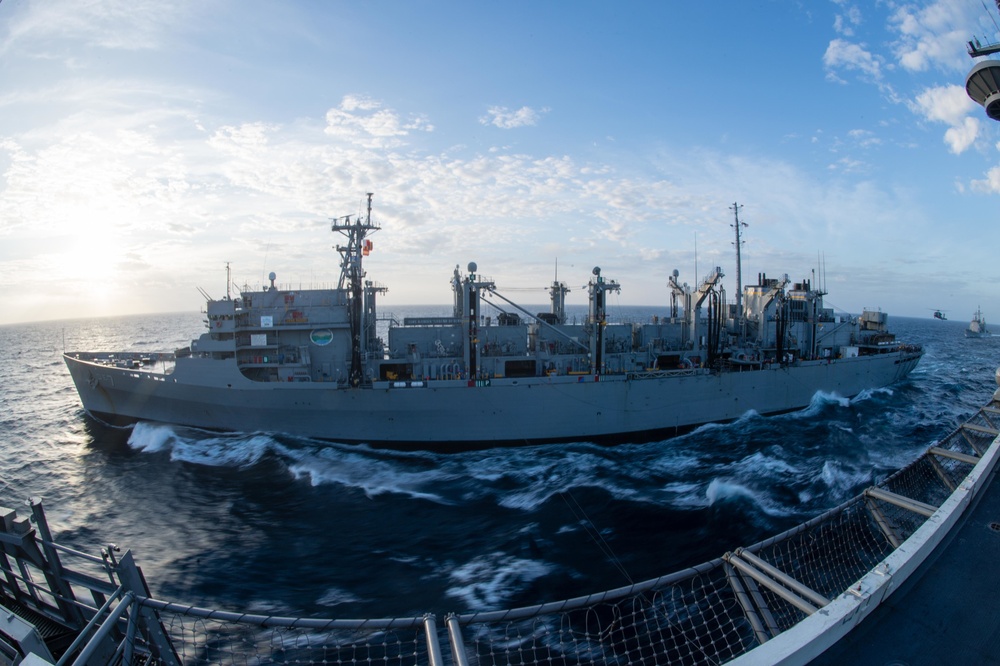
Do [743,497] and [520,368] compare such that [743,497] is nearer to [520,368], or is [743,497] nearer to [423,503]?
[423,503]

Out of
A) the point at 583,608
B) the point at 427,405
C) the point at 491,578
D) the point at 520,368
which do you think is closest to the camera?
the point at 583,608

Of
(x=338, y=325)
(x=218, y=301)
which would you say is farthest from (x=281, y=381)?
(x=218, y=301)

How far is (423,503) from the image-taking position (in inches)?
653

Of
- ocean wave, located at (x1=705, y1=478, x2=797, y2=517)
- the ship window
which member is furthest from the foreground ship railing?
the ship window

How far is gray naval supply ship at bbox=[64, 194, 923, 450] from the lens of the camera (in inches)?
846

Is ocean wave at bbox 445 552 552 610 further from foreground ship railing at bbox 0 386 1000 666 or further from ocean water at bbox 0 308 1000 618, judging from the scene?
foreground ship railing at bbox 0 386 1000 666

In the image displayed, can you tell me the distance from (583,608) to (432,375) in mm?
18862

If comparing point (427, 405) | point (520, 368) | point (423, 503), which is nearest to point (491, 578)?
point (423, 503)

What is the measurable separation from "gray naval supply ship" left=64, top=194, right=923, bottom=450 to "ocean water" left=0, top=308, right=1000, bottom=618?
969 millimetres

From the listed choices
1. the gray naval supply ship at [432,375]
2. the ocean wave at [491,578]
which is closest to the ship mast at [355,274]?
the gray naval supply ship at [432,375]

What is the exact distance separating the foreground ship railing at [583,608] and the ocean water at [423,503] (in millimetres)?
1398

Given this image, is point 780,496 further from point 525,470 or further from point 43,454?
point 43,454

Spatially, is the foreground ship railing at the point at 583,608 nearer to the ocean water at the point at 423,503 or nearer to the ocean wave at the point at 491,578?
the ocean wave at the point at 491,578

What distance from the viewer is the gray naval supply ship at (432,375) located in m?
21.5
